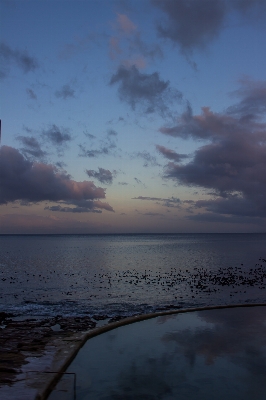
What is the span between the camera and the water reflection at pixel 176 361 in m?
13.9

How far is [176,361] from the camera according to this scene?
16938mm

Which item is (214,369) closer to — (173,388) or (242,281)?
(173,388)

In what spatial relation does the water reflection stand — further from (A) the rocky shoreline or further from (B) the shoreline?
(A) the rocky shoreline

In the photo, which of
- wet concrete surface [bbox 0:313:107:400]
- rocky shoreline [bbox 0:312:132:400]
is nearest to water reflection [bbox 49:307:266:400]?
wet concrete surface [bbox 0:313:107:400]

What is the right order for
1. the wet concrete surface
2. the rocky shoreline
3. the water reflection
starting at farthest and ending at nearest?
the rocky shoreline → the wet concrete surface → the water reflection

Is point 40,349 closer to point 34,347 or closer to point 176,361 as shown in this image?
point 34,347

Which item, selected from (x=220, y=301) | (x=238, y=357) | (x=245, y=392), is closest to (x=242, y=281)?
(x=220, y=301)

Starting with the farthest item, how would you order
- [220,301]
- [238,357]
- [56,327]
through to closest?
[220,301] → [56,327] → [238,357]

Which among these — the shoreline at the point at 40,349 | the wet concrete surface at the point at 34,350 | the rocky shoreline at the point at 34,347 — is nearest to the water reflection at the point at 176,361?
the shoreline at the point at 40,349

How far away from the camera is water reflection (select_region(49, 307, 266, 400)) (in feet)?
45.8

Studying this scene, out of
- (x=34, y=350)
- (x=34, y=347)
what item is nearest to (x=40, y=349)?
(x=34, y=350)

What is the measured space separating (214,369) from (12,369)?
924cm

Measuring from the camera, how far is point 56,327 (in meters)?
24.0

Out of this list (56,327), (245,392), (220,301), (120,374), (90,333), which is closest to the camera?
(245,392)
